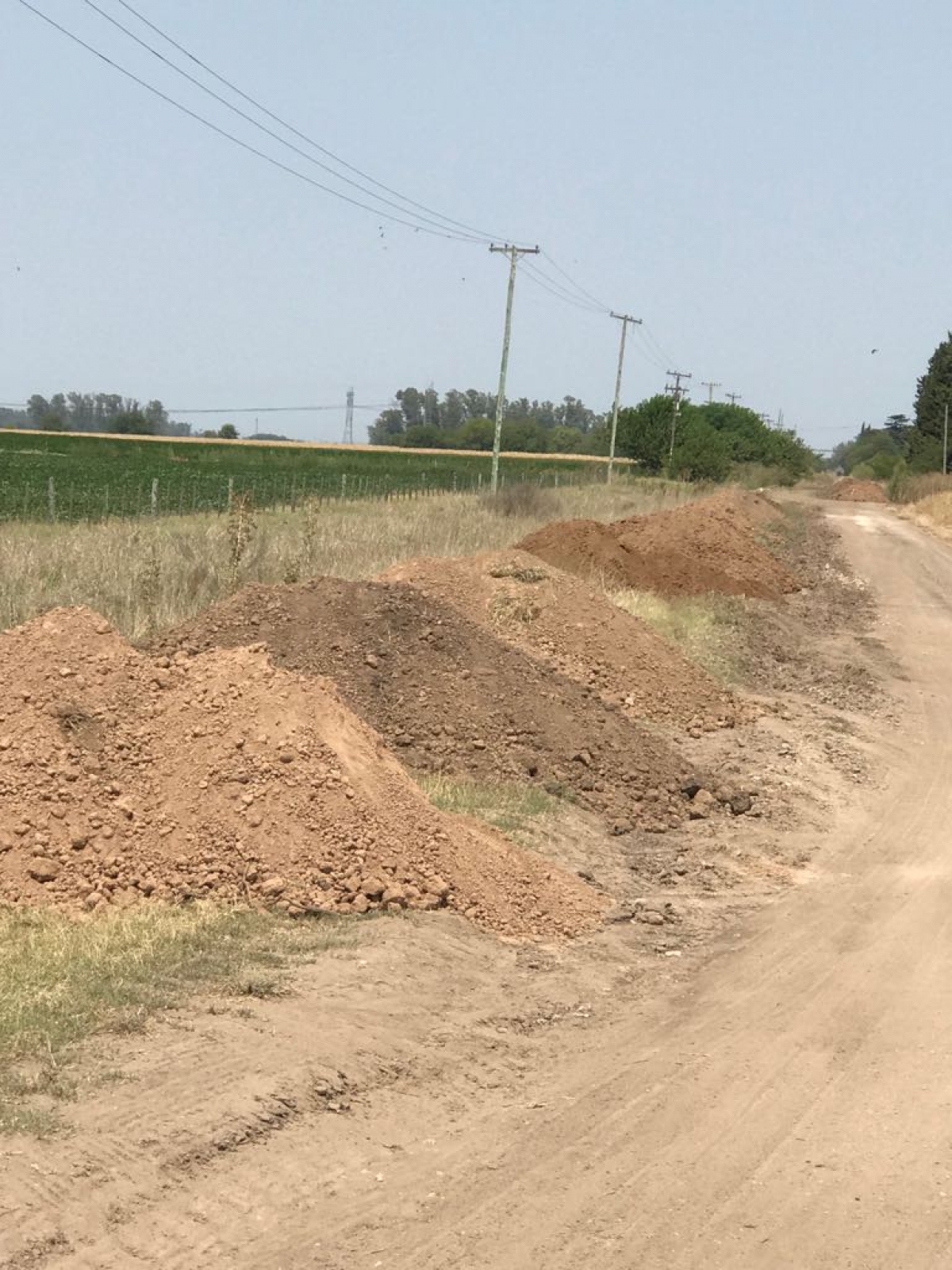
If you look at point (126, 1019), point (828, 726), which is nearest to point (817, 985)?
point (126, 1019)

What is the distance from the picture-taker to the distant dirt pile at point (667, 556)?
82.3ft

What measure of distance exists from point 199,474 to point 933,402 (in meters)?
58.2

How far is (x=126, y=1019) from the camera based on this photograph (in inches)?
245

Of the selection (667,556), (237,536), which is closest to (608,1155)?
(237,536)

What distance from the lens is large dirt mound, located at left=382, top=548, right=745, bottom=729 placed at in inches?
603

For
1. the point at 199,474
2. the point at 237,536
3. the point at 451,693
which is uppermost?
the point at 237,536

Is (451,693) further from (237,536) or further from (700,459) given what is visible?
(700,459)

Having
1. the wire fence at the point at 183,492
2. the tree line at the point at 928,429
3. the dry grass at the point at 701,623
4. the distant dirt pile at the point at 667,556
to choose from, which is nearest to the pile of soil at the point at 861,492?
the tree line at the point at 928,429

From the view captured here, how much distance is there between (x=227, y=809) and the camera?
8.49m

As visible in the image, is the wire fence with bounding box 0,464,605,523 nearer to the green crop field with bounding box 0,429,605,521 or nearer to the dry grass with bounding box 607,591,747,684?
the green crop field with bounding box 0,429,605,521

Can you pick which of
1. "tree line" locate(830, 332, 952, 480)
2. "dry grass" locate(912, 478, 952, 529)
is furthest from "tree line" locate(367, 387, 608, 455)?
"dry grass" locate(912, 478, 952, 529)

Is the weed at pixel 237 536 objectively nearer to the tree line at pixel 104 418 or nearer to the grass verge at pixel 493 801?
the grass verge at pixel 493 801

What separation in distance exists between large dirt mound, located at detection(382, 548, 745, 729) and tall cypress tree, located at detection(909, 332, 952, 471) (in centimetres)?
7793

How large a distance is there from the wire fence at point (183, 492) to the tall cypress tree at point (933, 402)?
126ft
